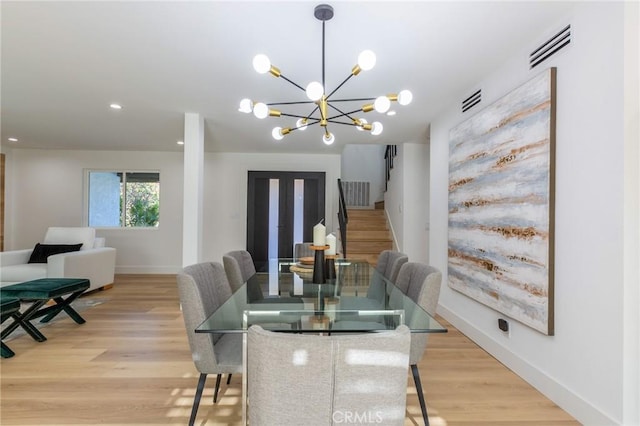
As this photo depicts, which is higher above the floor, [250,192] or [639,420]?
[250,192]

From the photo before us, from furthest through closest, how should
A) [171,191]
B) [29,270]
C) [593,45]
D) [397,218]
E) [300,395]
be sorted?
[171,191] < [397,218] < [29,270] < [593,45] < [300,395]

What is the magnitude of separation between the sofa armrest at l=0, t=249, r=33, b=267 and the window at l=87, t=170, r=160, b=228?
188cm

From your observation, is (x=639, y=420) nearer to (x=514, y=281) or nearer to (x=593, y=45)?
(x=514, y=281)

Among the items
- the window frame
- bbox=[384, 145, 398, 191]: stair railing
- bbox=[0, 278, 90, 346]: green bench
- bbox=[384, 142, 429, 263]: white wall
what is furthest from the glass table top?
the window frame

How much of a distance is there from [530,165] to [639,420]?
1.54 m

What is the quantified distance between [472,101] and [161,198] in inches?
233

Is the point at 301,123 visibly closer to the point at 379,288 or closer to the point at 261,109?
the point at 261,109

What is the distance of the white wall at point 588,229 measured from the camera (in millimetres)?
1719

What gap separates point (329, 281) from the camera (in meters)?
2.35

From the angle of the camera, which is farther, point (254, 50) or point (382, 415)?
point (254, 50)

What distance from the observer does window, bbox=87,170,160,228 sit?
263 inches

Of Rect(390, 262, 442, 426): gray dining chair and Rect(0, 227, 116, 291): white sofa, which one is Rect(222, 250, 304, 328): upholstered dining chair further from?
Rect(0, 227, 116, 291): white sofa

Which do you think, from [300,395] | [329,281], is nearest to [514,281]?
[329,281]

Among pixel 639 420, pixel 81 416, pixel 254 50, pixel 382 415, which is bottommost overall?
pixel 81 416
